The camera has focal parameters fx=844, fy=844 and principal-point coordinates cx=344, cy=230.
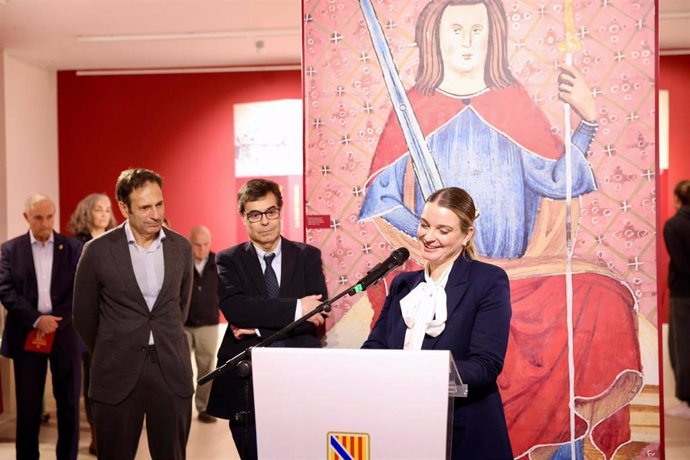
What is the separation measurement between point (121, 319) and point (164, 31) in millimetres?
3888

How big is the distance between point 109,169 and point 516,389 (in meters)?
5.64

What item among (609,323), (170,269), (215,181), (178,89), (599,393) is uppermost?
(178,89)

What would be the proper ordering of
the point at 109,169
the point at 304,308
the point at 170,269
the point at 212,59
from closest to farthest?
the point at 304,308 → the point at 170,269 → the point at 212,59 → the point at 109,169

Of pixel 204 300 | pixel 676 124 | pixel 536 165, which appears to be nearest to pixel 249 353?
pixel 536 165

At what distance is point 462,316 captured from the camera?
2.54 m

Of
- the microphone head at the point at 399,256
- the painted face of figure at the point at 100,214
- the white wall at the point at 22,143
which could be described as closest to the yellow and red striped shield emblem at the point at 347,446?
the microphone head at the point at 399,256

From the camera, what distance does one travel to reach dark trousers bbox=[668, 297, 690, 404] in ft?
21.6

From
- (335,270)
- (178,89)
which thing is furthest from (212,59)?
(335,270)

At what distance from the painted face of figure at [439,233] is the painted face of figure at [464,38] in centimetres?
158

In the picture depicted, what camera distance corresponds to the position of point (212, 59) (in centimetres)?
793

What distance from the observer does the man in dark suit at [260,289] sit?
3.21 m

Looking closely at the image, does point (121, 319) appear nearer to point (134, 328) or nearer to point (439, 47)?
point (134, 328)

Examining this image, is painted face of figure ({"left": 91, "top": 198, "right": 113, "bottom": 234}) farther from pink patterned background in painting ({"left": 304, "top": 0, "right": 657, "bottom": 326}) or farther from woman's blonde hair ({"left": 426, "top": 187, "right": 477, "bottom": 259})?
woman's blonde hair ({"left": 426, "top": 187, "right": 477, "bottom": 259})

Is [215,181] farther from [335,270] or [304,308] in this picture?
[304,308]
